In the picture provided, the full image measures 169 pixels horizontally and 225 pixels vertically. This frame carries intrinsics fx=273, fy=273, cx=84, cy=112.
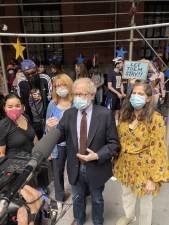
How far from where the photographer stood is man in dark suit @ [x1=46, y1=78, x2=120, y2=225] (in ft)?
7.39

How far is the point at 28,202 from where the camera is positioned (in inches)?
44.8

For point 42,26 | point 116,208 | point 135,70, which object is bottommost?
point 116,208

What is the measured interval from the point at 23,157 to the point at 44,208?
1.03 ft

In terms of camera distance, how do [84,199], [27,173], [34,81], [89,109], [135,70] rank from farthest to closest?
[34,81] → [135,70] → [84,199] → [89,109] → [27,173]

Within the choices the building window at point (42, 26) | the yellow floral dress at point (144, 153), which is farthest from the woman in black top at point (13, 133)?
the building window at point (42, 26)

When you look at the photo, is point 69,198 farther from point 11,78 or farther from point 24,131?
point 11,78

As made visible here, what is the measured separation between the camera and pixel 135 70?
3.54 meters

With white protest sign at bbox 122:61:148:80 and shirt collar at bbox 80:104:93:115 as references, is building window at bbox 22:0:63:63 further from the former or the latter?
shirt collar at bbox 80:104:93:115

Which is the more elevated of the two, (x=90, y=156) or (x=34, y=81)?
(x=34, y=81)

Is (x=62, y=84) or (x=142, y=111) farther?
(x=62, y=84)

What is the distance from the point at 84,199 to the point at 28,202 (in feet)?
5.22

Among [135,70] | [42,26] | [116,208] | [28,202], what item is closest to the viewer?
[28,202]

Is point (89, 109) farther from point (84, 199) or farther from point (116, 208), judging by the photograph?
point (116, 208)

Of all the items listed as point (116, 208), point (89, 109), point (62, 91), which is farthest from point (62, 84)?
point (116, 208)
